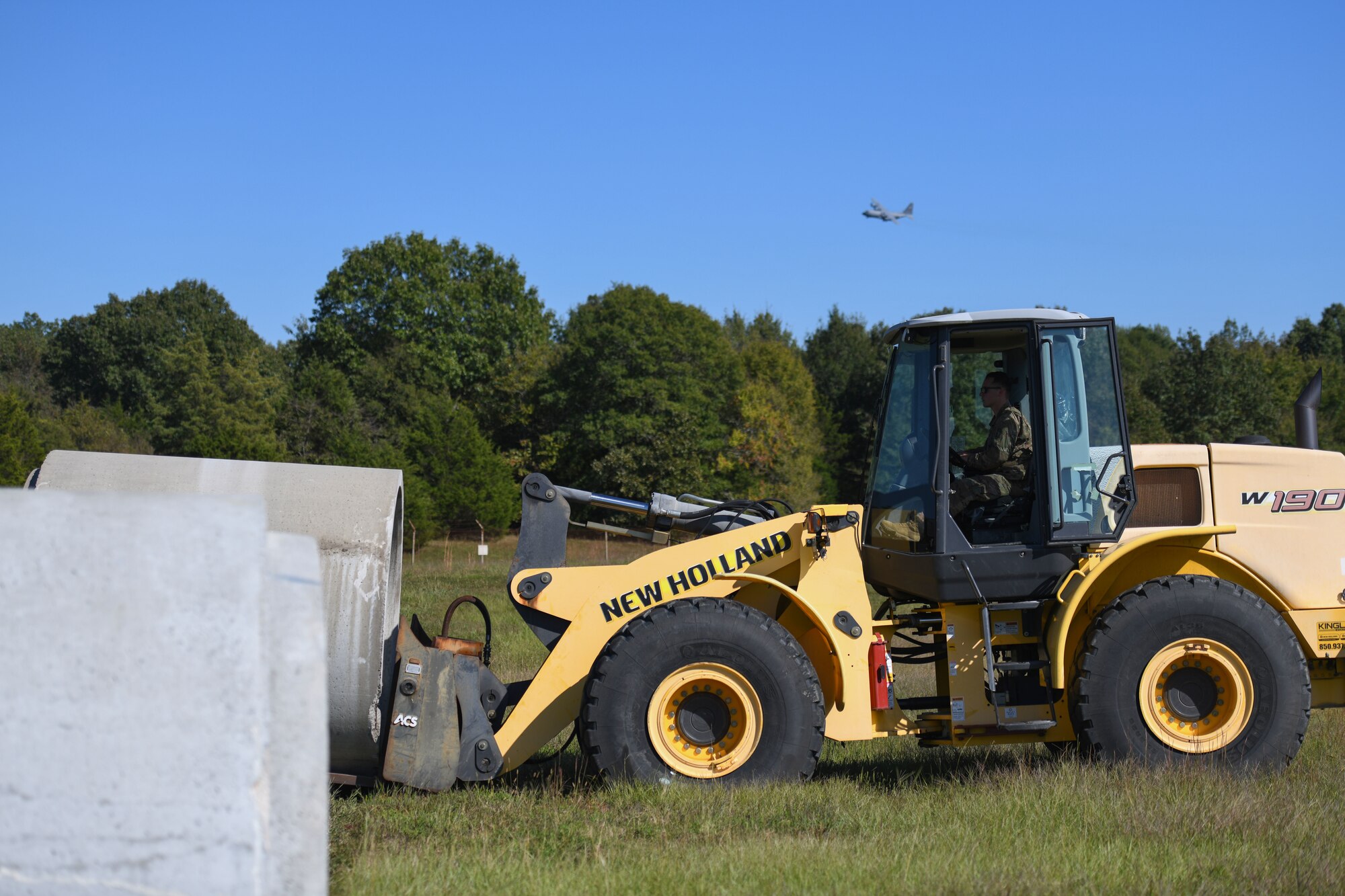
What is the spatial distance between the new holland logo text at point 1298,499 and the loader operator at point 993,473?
1.30 meters

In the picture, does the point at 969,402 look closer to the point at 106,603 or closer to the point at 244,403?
the point at 106,603

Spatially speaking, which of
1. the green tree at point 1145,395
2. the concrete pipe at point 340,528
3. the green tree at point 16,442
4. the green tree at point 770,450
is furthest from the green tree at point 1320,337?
the concrete pipe at point 340,528

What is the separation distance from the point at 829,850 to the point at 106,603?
3114mm

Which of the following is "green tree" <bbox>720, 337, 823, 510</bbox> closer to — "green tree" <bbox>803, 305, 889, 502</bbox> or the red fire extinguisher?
"green tree" <bbox>803, 305, 889, 502</bbox>

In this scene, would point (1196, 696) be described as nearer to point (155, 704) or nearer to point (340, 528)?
point (340, 528)

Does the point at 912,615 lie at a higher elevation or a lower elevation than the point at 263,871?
higher

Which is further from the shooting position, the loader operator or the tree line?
the tree line

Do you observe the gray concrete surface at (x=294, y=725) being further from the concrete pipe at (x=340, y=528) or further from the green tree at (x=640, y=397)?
the green tree at (x=640, y=397)

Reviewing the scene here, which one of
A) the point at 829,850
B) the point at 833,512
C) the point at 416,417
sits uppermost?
the point at 416,417

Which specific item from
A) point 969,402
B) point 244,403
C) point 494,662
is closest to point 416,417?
point 244,403

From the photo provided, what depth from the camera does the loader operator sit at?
673 centimetres

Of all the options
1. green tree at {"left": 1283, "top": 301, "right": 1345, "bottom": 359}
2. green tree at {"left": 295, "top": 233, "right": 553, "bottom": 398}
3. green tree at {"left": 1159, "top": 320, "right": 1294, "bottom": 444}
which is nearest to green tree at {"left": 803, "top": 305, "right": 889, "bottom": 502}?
green tree at {"left": 1159, "top": 320, "right": 1294, "bottom": 444}

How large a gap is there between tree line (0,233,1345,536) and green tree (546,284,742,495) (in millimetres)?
108

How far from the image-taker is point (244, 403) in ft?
180
